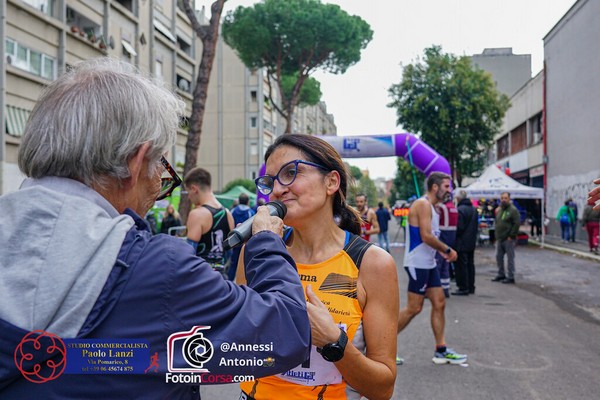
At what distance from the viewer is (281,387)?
6.95ft

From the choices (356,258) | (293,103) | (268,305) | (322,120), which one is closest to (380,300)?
(356,258)

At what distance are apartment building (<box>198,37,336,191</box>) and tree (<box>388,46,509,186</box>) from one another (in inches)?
801

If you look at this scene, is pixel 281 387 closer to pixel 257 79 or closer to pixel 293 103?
pixel 293 103

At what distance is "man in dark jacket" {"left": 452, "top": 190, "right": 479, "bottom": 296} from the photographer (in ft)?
34.1

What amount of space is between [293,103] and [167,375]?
3198 centimetres

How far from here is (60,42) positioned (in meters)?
19.0

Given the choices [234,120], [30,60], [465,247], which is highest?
[234,120]

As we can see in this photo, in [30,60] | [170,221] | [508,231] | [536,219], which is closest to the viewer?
[508,231]

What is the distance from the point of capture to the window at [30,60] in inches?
653

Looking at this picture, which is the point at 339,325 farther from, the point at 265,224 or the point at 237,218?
the point at 237,218

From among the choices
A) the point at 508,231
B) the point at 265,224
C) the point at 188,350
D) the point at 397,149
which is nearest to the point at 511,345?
the point at 508,231

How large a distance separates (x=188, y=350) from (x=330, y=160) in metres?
1.43

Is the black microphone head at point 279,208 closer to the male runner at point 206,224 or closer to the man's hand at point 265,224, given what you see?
the man's hand at point 265,224

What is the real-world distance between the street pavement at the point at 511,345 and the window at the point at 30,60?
14.2 meters
